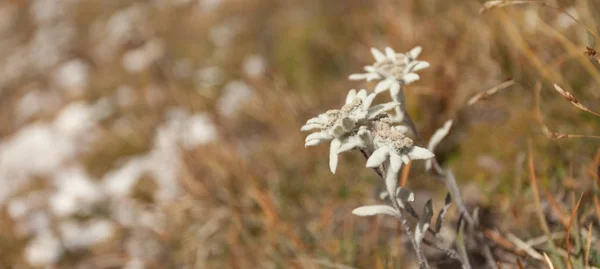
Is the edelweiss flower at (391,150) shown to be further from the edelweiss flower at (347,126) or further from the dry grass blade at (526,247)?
the dry grass blade at (526,247)

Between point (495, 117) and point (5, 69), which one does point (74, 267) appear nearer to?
point (495, 117)

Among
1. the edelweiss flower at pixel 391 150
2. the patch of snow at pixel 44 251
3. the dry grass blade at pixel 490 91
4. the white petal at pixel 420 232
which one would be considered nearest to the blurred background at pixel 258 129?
the patch of snow at pixel 44 251

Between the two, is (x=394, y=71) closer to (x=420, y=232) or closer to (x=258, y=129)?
(x=420, y=232)

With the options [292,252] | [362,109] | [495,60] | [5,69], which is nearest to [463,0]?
[495,60]

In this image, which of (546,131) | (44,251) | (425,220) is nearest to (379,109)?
(425,220)

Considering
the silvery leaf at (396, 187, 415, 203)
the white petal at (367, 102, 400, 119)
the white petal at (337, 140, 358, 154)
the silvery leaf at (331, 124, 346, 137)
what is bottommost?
the silvery leaf at (396, 187, 415, 203)

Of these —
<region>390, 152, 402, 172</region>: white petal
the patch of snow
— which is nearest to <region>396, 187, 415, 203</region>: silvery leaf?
<region>390, 152, 402, 172</region>: white petal

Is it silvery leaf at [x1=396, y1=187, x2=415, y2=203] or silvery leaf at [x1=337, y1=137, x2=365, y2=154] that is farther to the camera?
silvery leaf at [x1=396, y1=187, x2=415, y2=203]

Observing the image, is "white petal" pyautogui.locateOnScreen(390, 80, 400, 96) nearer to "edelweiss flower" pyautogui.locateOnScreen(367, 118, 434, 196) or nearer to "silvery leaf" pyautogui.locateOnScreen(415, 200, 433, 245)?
"edelweiss flower" pyautogui.locateOnScreen(367, 118, 434, 196)

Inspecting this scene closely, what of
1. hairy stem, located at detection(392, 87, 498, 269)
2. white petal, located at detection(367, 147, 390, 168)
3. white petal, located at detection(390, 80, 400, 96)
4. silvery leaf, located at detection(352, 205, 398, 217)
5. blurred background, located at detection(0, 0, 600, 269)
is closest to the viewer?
white petal, located at detection(367, 147, 390, 168)
